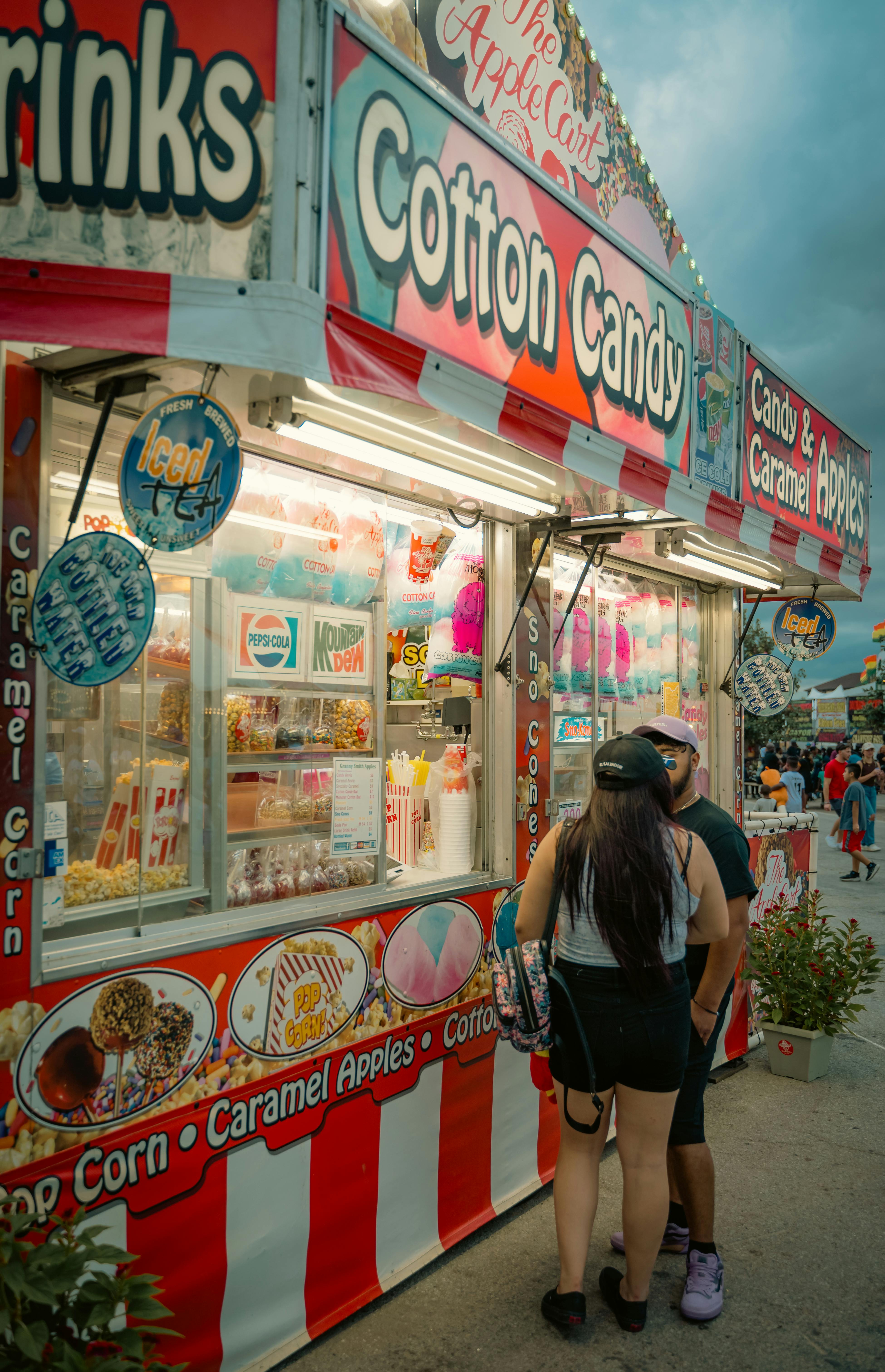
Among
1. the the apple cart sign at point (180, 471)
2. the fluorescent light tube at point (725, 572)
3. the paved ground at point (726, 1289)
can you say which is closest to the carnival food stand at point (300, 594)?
the the apple cart sign at point (180, 471)

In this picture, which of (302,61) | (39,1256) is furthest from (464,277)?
(39,1256)

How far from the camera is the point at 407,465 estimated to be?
313cm

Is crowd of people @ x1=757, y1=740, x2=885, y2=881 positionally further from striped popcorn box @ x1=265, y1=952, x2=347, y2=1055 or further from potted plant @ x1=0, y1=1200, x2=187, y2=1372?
potted plant @ x1=0, y1=1200, x2=187, y2=1372

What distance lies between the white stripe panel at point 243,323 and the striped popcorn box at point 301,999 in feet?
5.90

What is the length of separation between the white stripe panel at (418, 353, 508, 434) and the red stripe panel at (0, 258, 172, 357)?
71 centimetres

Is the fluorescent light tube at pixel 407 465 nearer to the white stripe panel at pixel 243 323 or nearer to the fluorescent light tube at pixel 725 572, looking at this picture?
the white stripe panel at pixel 243 323

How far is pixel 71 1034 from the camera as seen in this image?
2.33 meters

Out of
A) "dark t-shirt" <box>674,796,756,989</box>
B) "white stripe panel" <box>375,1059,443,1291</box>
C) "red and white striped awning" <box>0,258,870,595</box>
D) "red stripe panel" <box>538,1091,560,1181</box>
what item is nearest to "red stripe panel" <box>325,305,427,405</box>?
"red and white striped awning" <box>0,258,870,595</box>

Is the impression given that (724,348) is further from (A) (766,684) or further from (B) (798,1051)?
(B) (798,1051)

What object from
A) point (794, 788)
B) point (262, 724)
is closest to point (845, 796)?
point (794, 788)

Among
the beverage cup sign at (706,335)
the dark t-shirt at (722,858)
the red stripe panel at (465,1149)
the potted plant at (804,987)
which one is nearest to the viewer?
the dark t-shirt at (722,858)

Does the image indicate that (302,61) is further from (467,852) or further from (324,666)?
(467,852)

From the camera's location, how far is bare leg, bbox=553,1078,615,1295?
287cm

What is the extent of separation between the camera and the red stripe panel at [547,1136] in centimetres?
412
